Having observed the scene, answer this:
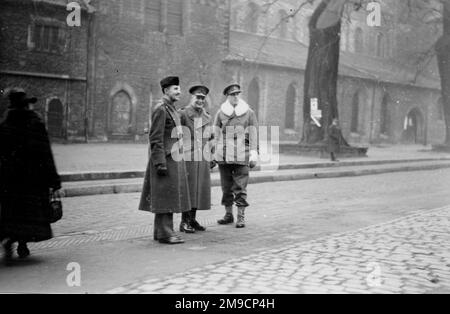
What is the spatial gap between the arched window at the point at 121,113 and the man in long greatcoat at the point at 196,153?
70.7 ft

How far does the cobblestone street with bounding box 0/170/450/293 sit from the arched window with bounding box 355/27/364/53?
39.4 m

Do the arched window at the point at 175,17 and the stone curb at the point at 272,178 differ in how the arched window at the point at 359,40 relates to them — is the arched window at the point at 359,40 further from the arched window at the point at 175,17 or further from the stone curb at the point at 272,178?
the stone curb at the point at 272,178

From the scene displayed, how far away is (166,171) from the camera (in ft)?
21.1

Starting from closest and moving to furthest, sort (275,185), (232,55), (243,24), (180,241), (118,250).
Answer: (118,250) < (180,241) < (275,185) < (232,55) < (243,24)

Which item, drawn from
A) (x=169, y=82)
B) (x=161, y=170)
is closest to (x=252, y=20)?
(x=169, y=82)

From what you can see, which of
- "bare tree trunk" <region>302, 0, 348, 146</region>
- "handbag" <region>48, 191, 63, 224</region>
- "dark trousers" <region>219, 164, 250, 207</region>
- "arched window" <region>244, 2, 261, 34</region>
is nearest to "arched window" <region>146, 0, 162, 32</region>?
"arched window" <region>244, 2, 261, 34</region>

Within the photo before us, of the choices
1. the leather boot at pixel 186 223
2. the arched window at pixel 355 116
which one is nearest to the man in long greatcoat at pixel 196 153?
the leather boot at pixel 186 223

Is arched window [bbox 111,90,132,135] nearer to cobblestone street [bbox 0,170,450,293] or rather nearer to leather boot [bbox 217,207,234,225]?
cobblestone street [bbox 0,170,450,293]

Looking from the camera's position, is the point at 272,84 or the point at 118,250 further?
the point at 272,84

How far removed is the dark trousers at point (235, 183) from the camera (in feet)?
25.3

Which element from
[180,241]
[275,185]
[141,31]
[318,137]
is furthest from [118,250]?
[141,31]

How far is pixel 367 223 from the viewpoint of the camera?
26.3 feet
